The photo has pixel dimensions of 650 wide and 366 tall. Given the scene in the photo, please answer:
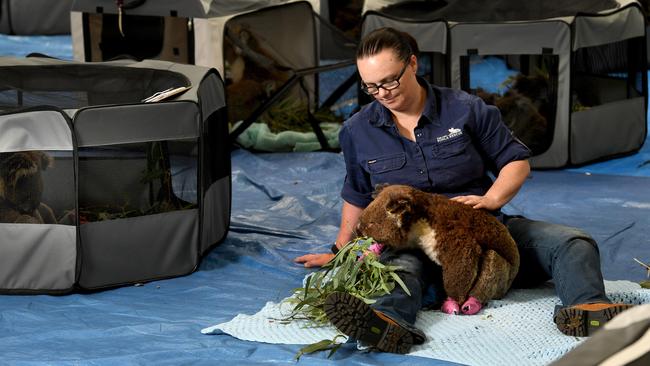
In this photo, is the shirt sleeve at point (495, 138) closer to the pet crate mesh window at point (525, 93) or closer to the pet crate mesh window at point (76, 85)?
the pet crate mesh window at point (76, 85)

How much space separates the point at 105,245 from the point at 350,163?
874 millimetres

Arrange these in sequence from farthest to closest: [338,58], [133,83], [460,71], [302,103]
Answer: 1. [338,58]
2. [302,103]
3. [460,71]
4. [133,83]

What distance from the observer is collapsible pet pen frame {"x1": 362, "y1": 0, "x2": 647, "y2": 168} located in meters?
5.14

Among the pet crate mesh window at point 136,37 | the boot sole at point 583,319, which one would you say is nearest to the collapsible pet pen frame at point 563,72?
the pet crate mesh window at point 136,37

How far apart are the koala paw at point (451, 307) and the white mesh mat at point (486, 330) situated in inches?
1.0

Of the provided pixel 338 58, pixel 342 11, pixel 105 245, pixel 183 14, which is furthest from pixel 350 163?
pixel 342 11

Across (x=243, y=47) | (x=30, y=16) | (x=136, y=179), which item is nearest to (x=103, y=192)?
(x=136, y=179)

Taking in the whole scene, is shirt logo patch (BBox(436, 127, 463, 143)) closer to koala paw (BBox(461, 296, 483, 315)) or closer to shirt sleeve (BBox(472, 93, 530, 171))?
shirt sleeve (BBox(472, 93, 530, 171))

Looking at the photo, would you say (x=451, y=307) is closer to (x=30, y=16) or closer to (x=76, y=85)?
(x=76, y=85)

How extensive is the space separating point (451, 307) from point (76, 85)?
2.03 meters

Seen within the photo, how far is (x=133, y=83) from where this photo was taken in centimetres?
423

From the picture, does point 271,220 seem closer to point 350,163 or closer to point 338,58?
point 350,163

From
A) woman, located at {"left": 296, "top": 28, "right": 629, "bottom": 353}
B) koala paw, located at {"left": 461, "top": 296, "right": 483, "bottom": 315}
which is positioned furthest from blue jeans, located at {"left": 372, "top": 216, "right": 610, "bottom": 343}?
koala paw, located at {"left": 461, "top": 296, "right": 483, "bottom": 315}

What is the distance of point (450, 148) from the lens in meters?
3.18
